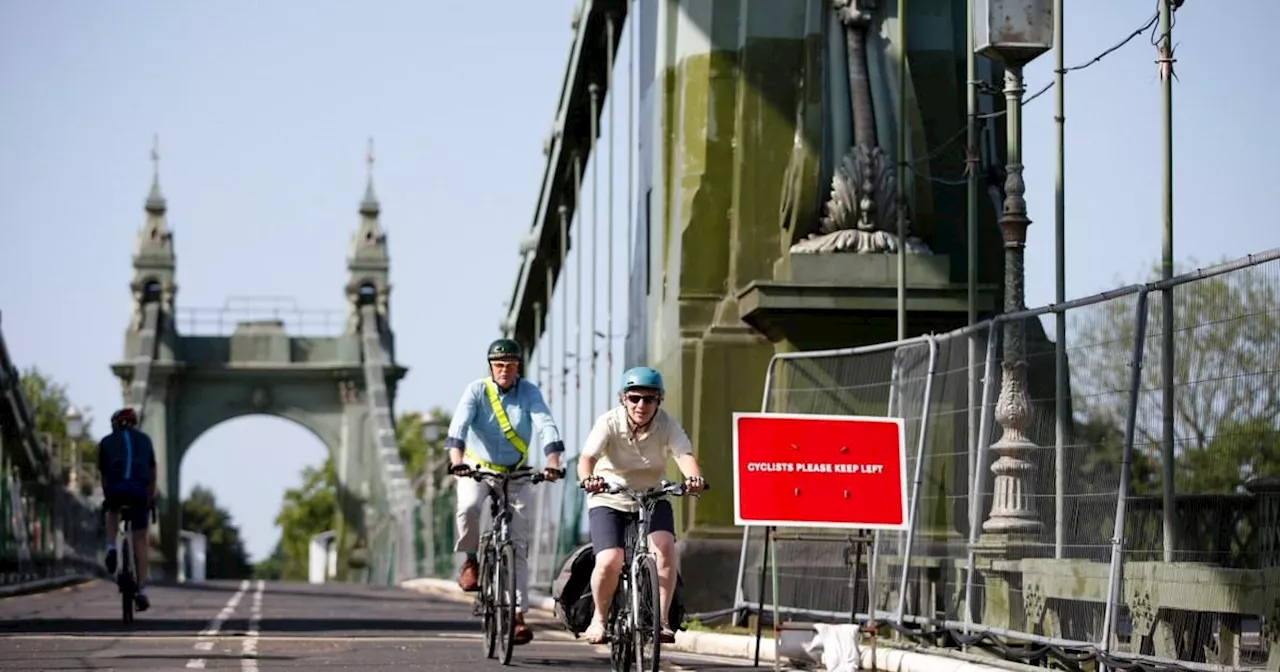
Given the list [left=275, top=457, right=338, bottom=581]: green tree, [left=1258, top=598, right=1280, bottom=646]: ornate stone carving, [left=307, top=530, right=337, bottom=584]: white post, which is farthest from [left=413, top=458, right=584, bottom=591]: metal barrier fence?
[left=275, top=457, right=338, bottom=581]: green tree

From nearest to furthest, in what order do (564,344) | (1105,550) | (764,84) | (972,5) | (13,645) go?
(1105,550)
(13,645)
(972,5)
(764,84)
(564,344)

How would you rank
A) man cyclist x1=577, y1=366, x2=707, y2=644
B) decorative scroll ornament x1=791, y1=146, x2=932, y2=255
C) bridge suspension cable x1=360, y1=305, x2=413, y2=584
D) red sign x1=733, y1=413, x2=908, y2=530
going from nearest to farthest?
1. man cyclist x1=577, y1=366, x2=707, y2=644
2. red sign x1=733, y1=413, x2=908, y2=530
3. decorative scroll ornament x1=791, y1=146, x2=932, y2=255
4. bridge suspension cable x1=360, y1=305, x2=413, y2=584

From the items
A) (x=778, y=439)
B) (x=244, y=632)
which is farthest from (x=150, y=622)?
(x=778, y=439)

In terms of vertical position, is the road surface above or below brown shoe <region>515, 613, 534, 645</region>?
below

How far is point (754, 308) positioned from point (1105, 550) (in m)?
5.99

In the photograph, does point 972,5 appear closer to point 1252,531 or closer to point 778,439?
point 778,439

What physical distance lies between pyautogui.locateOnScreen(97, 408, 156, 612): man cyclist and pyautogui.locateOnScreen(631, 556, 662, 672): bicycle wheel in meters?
7.74

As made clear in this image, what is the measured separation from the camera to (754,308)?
16.2 metres

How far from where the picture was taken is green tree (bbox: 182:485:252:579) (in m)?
149

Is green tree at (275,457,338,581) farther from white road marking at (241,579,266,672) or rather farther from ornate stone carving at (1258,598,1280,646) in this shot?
ornate stone carving at (1258,598,1280,646)

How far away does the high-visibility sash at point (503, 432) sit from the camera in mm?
12719

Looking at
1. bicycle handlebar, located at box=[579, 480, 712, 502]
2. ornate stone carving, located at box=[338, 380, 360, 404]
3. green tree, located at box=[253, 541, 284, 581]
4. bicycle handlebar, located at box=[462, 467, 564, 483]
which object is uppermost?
ornate stone carving, located at box=[338, 380, 360, 404]

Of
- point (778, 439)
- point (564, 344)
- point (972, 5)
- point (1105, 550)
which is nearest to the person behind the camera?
point (1105, 550)

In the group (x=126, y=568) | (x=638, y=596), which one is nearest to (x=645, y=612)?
(x=638, y=596)
